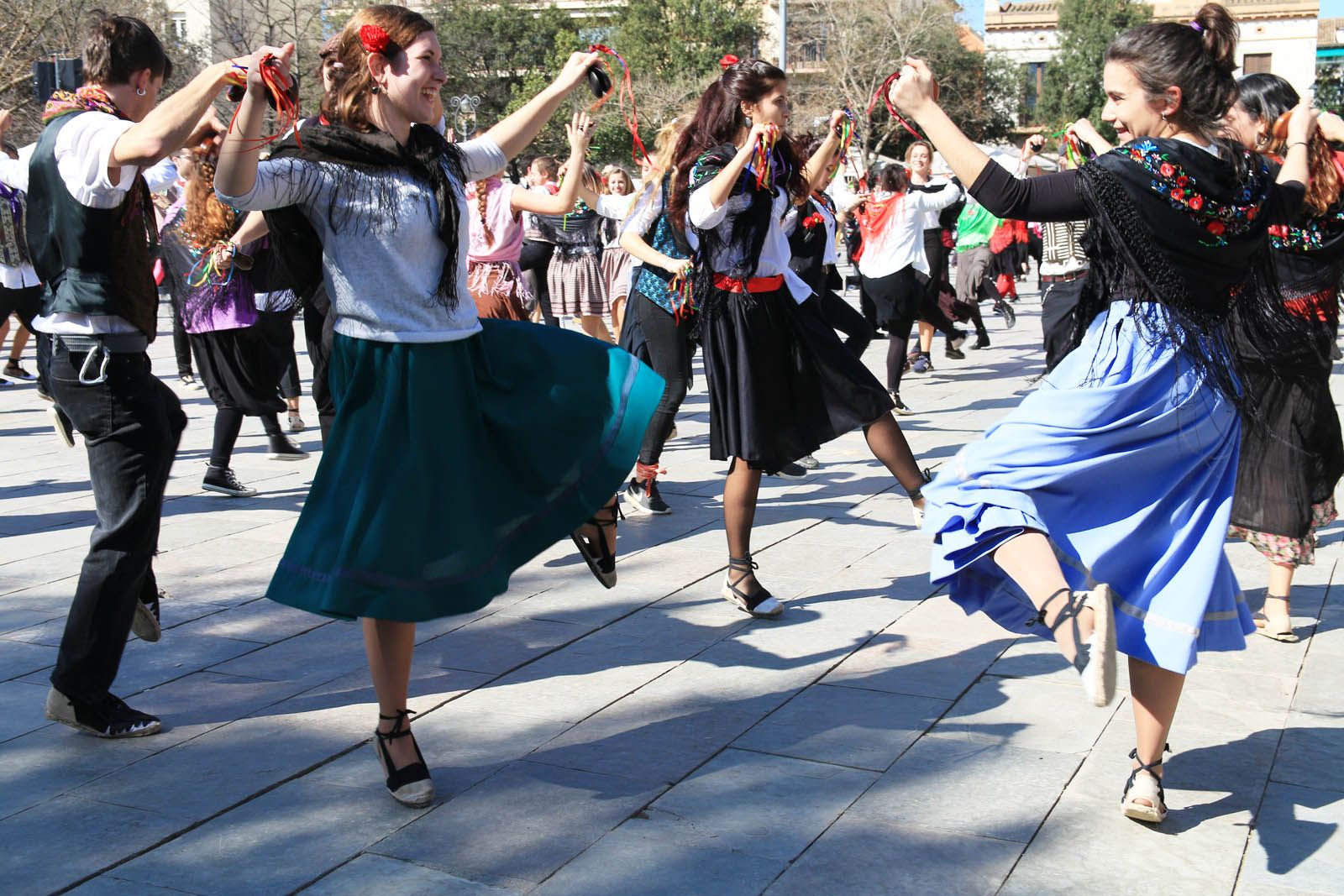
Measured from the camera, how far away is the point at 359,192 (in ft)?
10.0

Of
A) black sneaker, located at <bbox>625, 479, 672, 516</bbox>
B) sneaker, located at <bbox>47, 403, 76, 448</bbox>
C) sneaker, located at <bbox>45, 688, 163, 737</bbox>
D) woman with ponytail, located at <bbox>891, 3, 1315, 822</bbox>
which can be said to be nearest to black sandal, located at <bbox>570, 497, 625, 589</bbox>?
woman with ponytail, located at <bbox>891, 3, 1315, 822</bbox>

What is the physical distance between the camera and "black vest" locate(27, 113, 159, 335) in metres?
3.40

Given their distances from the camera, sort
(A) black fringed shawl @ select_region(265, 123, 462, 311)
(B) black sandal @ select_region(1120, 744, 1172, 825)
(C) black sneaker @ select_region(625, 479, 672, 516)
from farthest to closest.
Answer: (C) black sneaker @ select_region(625, 479, 672, 516)
(A) black fringed shawl @ select_region(265, 123, 462, 311)
(B) black sandal @ select_region(1120, 744, 1172, 825)

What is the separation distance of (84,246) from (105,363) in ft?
1.01

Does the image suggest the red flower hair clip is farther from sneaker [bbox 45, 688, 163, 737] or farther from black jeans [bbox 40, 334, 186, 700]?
sneaker [bbox 45, 688, 163, 737]

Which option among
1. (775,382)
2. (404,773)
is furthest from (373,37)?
(775,382)

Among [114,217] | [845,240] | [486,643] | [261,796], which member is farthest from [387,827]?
[845,240]

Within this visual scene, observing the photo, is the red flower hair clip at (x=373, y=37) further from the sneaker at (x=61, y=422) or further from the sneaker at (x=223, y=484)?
the sneaker at (x=223, y=484)

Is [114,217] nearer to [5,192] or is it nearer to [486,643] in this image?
[486,643]

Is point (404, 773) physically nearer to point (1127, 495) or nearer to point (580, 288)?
point (1127, 495)

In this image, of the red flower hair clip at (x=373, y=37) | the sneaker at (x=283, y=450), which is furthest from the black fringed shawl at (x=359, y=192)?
the sneaker at (x=283, y=450)

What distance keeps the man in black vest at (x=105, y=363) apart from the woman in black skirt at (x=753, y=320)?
69.1 inches

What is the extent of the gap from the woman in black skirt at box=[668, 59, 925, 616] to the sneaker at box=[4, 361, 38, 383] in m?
8.97

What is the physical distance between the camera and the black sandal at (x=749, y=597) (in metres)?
4.62
